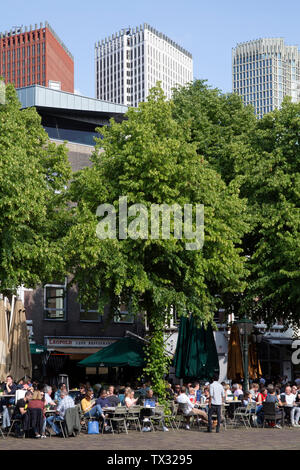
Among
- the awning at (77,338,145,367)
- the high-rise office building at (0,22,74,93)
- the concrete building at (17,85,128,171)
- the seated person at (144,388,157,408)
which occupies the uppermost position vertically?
the high-rise office building at (0,22,74,93)

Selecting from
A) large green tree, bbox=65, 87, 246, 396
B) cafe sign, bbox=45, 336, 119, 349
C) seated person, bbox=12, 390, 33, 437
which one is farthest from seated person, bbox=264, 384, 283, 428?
cafe sign, bbox=45, 336, 119, 349

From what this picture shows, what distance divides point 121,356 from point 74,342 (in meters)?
9.08

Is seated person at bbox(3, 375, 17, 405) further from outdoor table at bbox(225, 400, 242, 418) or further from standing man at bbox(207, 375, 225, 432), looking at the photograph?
outdoor table at bbox(225, 400, 242, 418)

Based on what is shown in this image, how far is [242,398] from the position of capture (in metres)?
26.1

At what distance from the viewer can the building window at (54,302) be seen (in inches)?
1448

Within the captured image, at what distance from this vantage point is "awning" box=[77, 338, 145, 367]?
28.2 metres

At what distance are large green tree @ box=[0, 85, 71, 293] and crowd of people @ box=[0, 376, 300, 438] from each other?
11.9 ft

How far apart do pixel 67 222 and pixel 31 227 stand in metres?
1.60

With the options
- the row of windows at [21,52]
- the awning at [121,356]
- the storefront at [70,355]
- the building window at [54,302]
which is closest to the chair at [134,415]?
the awning at [121,356]

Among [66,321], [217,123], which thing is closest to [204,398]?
[66,321]

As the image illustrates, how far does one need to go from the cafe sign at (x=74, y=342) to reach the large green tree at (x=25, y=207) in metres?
10.1

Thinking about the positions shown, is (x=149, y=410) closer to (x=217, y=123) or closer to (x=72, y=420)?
(x=72, y=420)

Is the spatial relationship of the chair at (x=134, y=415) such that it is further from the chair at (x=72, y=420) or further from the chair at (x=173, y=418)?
the chair at (x=72, y=420)

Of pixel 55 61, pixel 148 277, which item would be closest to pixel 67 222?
pixel 148 277
